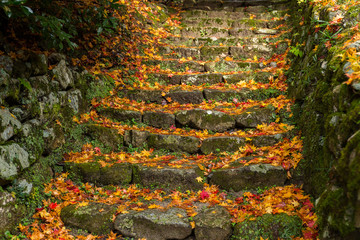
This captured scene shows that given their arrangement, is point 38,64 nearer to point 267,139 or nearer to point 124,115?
point 124,115

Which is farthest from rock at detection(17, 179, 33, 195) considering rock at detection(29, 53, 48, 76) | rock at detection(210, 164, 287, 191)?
rock at detection(210, 164, 287, 191)

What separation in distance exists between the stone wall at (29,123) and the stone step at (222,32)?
388 cm

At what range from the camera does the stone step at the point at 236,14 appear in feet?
23.7

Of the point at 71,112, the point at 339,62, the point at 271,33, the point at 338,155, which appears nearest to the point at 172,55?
the point at 271,33

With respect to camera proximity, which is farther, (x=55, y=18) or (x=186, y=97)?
(x=186, y=97)

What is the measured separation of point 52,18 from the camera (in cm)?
287

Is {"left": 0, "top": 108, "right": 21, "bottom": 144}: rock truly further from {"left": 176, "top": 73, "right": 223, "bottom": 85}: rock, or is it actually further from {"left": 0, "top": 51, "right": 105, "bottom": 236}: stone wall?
{"left": 176, "top": 73, "right": 223, "bottom": 85}: rock

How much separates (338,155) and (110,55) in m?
4.18

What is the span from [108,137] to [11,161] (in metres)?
1.43

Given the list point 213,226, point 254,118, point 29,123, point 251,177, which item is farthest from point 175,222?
point 254,118

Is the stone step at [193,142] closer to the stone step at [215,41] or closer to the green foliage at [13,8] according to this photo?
the green foliage at [13,8]

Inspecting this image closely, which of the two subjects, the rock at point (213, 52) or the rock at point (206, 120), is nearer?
the rock at point (206, 120)

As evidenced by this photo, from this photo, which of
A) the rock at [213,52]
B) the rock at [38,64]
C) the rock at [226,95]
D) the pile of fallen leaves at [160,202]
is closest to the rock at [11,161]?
the pile of fallen leaves at [160,202]

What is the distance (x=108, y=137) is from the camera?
12.8 feet
